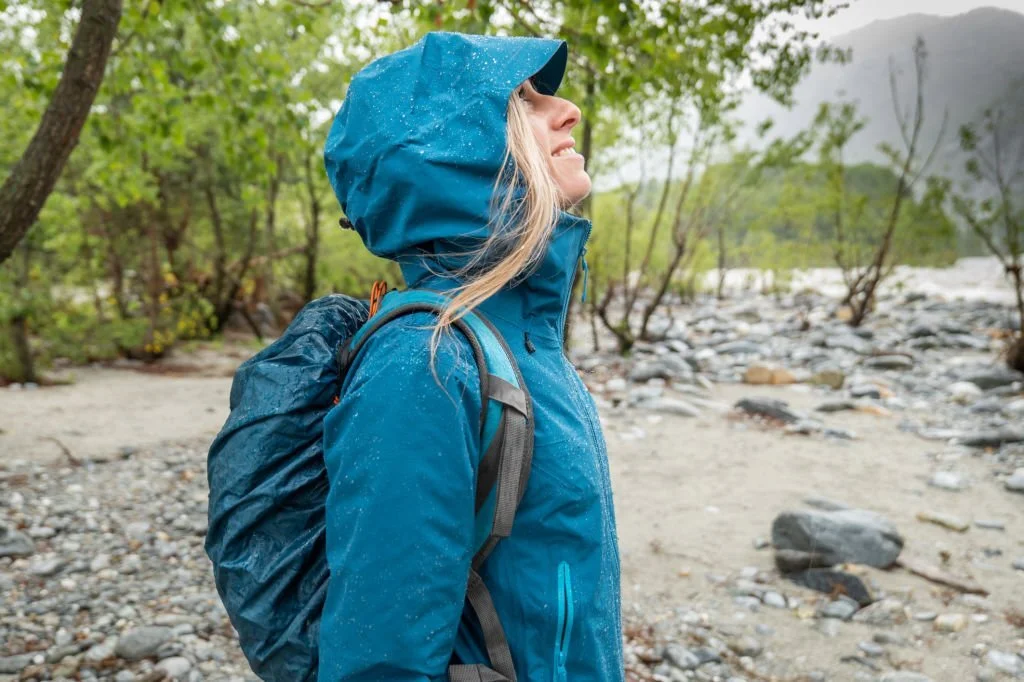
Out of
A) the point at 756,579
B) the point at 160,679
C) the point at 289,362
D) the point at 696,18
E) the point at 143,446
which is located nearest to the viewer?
the point at 289,362

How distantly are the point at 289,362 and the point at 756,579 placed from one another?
409 cm

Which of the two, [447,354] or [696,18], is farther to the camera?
[696,18]

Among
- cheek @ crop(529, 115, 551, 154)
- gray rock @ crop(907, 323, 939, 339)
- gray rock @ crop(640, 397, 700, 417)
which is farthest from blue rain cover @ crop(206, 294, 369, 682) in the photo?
gray rock @ crop(907, 323, 939, 339)

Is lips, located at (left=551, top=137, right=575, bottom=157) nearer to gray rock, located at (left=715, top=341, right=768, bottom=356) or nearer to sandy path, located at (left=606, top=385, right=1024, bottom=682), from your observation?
sandy path, located at (left=606, top=385, right=1024, bottom=682)

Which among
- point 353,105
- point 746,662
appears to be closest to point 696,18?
point 746,662

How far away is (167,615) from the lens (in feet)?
11.7

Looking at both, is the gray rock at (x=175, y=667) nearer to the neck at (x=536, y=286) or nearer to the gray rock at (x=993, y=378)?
the neck at (x=536, y=286)

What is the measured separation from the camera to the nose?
1416mm

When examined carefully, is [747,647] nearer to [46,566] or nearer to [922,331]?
[46,566]

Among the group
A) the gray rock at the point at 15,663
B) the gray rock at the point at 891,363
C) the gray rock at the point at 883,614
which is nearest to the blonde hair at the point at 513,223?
the gray rock at the point at 15,663

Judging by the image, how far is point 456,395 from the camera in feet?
3.59

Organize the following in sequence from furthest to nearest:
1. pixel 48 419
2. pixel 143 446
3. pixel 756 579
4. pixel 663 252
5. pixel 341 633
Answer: pixel 663 252 < pixel 48 419 < pixel 143 446 < pixel 756 579 < pixel 341 633

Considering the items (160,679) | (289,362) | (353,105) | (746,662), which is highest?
(353,105)

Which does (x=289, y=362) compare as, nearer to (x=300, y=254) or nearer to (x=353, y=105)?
(x=353, y=105)
